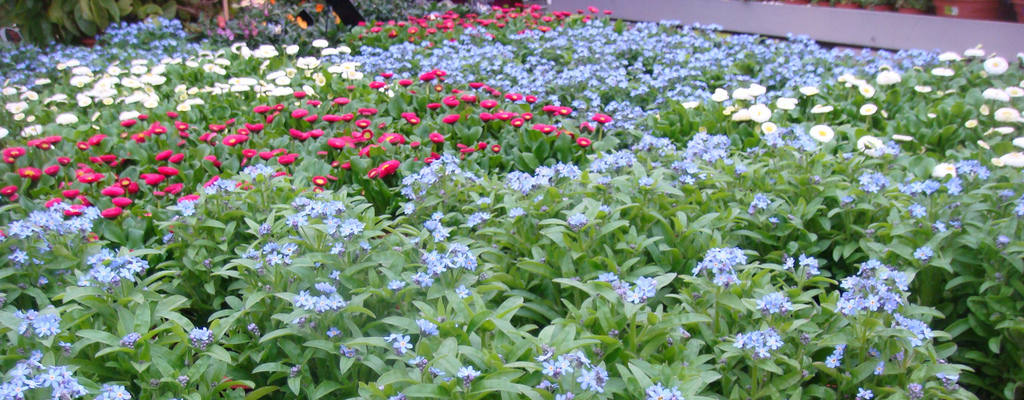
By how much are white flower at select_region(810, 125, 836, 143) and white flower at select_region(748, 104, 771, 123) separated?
0.34 meters

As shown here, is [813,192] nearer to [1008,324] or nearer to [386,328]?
[1008,324]

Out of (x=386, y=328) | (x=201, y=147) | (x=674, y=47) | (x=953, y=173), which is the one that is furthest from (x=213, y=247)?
(x=674, y=47)

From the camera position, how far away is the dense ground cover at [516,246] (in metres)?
1.85

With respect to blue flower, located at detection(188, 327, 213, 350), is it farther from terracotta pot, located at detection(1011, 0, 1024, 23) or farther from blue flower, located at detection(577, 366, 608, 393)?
terracotta pot, located at detection(1011, 0, 1024, 23)

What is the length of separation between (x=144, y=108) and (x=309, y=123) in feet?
3.31

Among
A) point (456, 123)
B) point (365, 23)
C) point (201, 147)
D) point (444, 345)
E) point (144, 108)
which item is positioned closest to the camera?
point (444, 345)

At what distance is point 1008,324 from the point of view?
7.29 feet

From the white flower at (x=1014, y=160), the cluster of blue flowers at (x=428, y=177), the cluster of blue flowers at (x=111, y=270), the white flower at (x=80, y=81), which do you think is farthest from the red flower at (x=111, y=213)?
the white flower at (x=1014, y=160)

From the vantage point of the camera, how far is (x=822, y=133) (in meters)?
3.63

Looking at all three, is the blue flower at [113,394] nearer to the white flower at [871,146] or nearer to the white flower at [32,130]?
the white flower at [871,146]

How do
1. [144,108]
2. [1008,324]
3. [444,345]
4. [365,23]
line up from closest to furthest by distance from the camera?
[444,345], [1008,324], [144,108], [365,23]

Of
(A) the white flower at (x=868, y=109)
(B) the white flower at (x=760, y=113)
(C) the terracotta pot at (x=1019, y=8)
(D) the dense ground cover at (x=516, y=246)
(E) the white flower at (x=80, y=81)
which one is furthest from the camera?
(C) the terracotta pot at (x=1019, y=8)

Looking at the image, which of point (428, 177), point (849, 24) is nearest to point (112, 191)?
point (428, 177)

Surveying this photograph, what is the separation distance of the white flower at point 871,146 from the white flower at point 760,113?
1.82 feet
